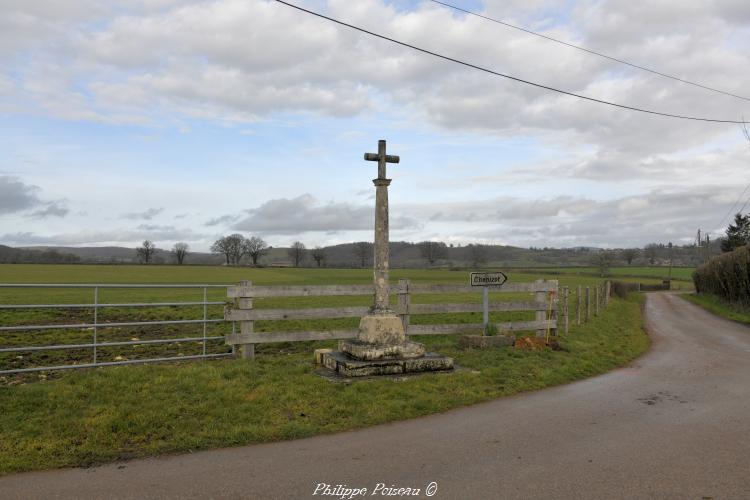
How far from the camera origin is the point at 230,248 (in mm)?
108062

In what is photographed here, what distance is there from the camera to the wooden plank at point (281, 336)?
9.58 metres

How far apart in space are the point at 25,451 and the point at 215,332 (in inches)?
319

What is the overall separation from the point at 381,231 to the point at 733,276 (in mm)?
28685

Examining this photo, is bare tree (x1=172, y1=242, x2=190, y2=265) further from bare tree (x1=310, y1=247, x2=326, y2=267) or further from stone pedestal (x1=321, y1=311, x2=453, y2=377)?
stone pedestal (x1=321, y1=311, x2=453, y2=377)

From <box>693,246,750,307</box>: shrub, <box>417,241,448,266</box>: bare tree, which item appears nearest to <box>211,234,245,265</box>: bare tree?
<box>417,241,448,266</box>: bare tree

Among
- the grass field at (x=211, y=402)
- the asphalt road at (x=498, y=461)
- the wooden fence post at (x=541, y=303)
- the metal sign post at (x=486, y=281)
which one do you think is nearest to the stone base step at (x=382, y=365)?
the grass field at (x=211, y=402)

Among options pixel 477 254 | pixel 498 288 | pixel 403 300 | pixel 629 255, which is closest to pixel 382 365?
pixel 403 300

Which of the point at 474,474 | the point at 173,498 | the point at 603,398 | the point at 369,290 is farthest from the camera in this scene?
the point at 369,290

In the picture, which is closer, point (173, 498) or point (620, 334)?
point (173, 498)

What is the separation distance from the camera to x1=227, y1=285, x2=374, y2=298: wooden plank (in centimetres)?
953

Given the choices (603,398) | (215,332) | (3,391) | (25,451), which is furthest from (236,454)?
(215,332)

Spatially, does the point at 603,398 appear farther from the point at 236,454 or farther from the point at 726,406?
the point at 236,454

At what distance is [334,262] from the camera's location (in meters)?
112

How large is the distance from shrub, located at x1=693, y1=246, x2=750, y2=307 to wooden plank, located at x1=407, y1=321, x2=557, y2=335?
65.5 ft
